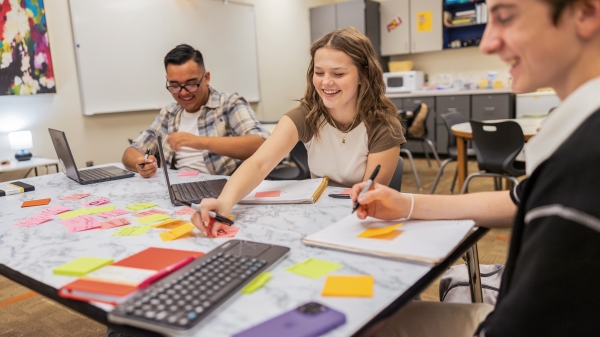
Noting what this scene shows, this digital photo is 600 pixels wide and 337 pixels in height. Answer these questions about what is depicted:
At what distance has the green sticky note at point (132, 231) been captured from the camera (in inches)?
45.1

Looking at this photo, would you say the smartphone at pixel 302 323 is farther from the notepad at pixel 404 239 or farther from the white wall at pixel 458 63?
the white wall at pixel 458 63

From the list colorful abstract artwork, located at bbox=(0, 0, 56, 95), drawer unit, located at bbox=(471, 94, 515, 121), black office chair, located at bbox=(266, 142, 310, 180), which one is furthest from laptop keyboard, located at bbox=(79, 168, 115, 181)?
drawer unit, located at bbox=(471, 94, 515, 121)

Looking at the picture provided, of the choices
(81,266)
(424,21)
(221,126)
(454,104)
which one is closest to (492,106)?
(454,104)

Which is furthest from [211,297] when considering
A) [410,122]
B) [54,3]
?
[410,122]

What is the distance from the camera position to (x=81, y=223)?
1.27 metres

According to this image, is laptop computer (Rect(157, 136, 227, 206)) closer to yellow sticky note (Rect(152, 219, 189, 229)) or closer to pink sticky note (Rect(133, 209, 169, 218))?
pink sticky note (Rect(133, 209, 169, 218))

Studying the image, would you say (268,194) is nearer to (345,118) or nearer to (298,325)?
(345,118)

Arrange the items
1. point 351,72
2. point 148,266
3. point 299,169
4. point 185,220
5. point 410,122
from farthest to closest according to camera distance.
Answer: point 410,122 → point 299,169 → point 351,72 → point 185,220 → point 148,266

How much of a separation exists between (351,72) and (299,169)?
1492 mm

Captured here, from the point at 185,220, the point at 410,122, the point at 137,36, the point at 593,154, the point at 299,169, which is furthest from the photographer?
the point at 410,122

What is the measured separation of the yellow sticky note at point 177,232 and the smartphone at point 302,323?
19.0 inches

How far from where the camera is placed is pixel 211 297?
0.72 meters

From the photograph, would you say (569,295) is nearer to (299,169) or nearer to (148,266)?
(148,266)

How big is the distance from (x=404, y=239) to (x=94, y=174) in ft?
5.06
